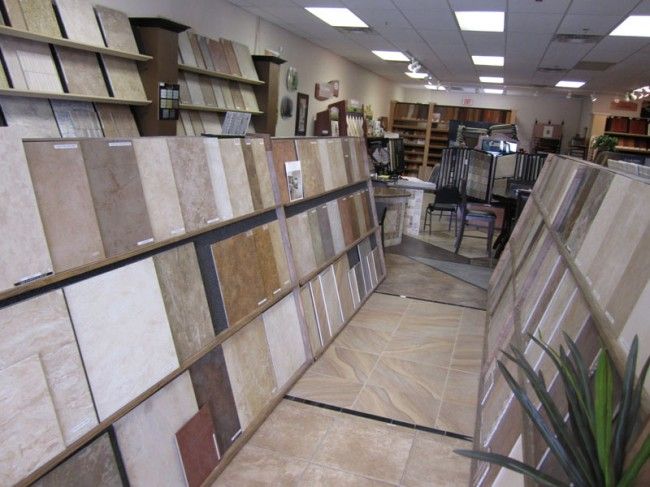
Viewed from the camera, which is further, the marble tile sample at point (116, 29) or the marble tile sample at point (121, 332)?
the marble tile sample at point (116, 29)

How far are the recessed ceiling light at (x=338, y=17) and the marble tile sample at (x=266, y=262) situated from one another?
4.15 metres

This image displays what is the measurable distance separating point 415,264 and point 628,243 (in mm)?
4648

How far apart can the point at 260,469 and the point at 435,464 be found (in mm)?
784

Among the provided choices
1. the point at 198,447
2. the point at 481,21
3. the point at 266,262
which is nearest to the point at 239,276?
the point at 266,262

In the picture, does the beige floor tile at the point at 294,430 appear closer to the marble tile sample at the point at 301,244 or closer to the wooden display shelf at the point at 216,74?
the marble tile sample at the point at 301,244

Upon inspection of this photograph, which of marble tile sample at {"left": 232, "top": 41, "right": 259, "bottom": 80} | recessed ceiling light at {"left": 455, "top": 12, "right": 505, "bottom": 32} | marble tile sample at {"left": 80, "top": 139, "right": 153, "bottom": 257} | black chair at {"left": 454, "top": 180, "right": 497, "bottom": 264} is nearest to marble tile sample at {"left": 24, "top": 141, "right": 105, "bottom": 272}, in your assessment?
marble tile sample at {"left": 80, "top": 139, "right": 153, "bottom": 257}

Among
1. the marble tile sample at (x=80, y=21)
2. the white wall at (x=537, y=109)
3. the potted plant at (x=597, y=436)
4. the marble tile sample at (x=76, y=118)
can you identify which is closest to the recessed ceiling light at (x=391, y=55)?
the marble tile sample at (x=80, y=21)

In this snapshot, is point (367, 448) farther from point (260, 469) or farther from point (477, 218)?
point (477, 218)

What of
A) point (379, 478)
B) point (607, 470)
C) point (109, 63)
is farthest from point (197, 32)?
point (607, 470)

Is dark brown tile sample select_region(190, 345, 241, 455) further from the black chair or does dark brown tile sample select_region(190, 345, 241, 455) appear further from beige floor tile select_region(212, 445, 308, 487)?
the black chair

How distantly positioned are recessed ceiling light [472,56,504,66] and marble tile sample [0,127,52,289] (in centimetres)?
841

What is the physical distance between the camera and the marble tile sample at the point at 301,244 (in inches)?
124

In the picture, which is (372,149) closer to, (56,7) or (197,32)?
(197,32)

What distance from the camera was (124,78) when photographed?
419cm
